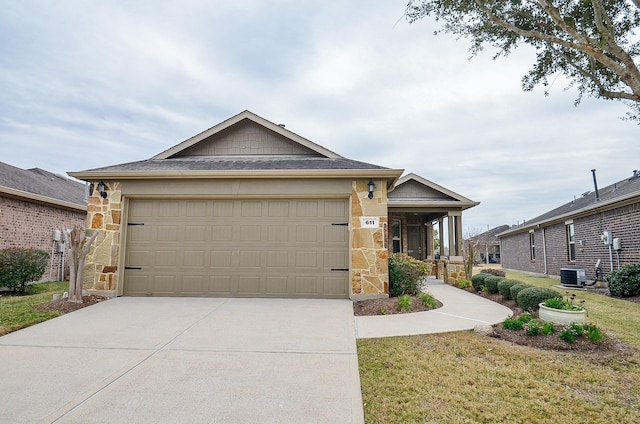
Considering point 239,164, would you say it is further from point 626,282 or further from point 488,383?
point 626,282

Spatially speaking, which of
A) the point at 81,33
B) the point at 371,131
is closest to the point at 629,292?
the point at 371,131

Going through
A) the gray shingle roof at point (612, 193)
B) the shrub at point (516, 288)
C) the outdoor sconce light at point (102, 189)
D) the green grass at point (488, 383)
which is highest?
the gray shingle roof at point (612, 193)

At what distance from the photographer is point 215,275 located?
7.90 metres

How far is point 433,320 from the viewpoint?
602 centimetres

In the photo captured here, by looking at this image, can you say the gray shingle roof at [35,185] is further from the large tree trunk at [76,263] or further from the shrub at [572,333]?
the shrub at [572,333]

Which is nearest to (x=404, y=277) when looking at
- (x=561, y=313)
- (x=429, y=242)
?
(x=561, y=313)

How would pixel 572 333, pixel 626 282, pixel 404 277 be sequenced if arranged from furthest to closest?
pixel 626 282 → pixel 404 277 → pixel 572 333

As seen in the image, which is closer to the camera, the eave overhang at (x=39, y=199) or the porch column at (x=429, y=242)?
the eave overhang at (x=39, y=199)

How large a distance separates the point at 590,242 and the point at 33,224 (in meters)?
20.5

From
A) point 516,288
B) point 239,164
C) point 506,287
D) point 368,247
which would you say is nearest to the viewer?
point 516,288

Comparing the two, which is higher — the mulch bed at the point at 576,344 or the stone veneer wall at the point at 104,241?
the stone veneer wall at the point at 104,241

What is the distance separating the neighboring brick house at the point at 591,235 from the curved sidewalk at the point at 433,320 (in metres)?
7.29

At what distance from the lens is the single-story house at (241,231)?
771 centimetres

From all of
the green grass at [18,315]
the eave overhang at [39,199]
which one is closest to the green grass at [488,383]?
the green grass at [18,315]
